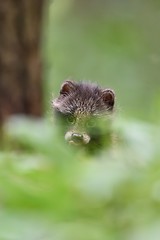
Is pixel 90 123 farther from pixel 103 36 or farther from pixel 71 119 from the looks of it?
pixel 103 36

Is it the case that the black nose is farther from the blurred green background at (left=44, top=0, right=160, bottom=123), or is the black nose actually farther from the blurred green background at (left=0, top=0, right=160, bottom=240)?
the blurred green background at (left=44, top=0, right=160, bottom=123)

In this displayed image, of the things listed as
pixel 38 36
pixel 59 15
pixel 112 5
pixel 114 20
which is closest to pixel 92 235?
pixel 38 36

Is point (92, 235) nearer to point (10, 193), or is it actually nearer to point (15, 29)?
point (10, 193)

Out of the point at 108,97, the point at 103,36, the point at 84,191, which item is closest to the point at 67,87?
the point at 108,97

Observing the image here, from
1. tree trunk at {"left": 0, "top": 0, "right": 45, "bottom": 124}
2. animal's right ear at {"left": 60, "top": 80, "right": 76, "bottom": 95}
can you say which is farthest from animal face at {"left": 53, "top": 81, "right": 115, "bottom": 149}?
tree trunk at {"left": 0, "top": 0, "right": 45, "bottom": 124}

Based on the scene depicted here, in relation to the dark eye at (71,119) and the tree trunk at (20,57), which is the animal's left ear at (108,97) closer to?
the dark eye at (71,119)

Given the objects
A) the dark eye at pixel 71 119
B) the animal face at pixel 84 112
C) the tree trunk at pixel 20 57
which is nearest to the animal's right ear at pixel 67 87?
the animal face at pixel 84 112

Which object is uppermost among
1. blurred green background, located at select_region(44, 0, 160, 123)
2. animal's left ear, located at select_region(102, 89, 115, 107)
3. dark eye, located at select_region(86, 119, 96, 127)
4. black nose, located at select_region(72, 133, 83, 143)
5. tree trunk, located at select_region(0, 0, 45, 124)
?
blurred green background, located at select_region(44, 0, 160, 123)
